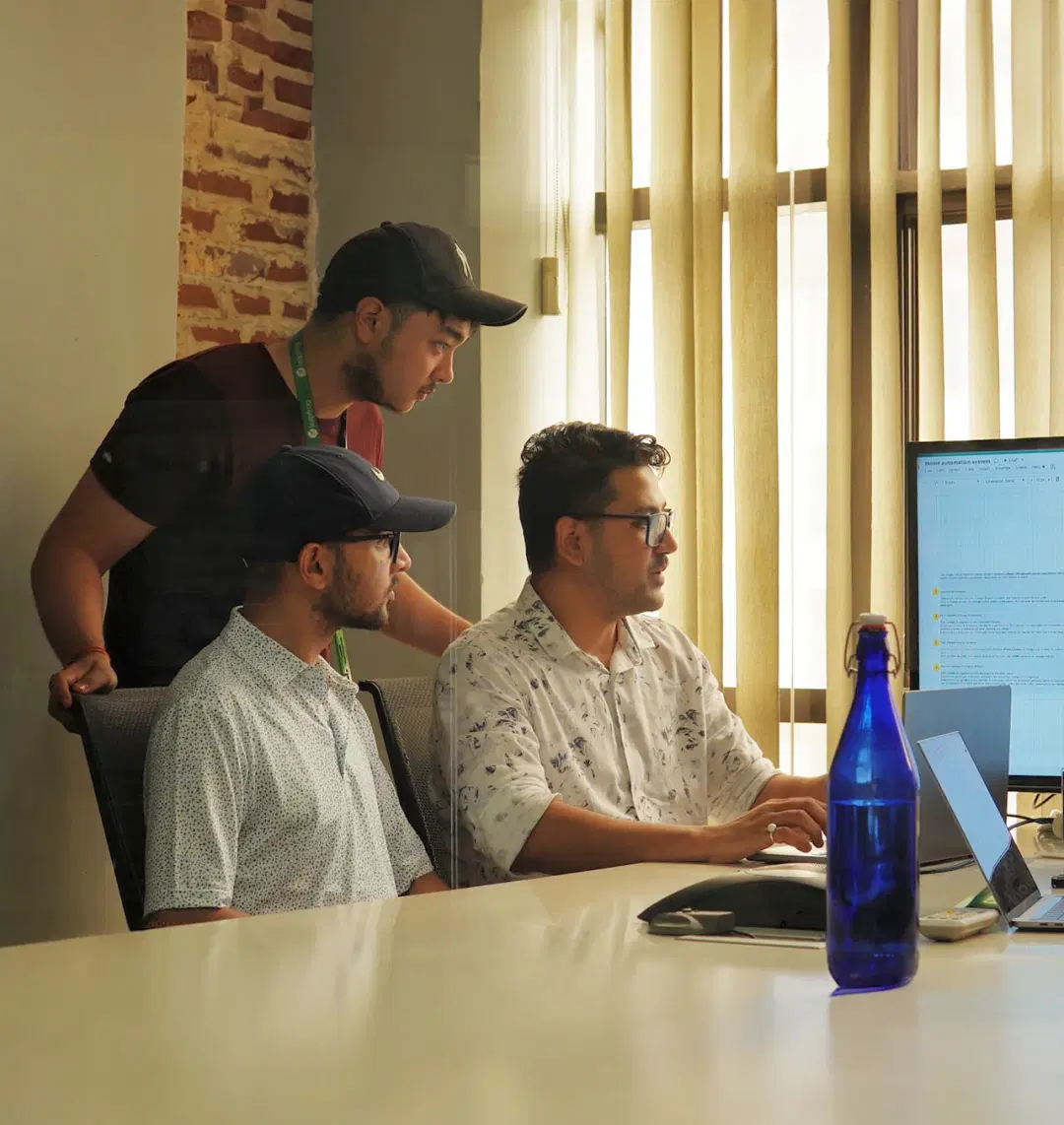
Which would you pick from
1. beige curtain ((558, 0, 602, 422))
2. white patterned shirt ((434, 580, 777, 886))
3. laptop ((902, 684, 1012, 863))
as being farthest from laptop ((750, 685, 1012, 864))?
beige curtain ((558, 0, 602, 422))

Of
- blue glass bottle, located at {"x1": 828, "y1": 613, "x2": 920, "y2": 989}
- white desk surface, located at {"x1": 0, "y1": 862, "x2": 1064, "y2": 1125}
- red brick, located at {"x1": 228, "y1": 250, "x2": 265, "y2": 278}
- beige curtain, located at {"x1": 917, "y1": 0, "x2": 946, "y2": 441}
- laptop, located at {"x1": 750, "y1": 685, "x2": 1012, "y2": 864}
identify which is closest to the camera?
white desk surface, located at {"x1": 0, "y1": 862, "x2": 1064, "y2": 1125}

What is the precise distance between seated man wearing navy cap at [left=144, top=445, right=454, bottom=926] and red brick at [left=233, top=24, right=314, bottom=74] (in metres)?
0.72

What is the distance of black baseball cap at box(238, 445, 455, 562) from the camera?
1.92 meters

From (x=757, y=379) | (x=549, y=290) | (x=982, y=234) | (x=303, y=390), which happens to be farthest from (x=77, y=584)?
(x=982, y=234)

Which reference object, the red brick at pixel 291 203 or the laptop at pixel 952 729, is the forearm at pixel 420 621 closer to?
the red brick at pixel 291 203

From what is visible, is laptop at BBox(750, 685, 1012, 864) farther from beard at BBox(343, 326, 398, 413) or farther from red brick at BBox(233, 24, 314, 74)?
red brick at BBox(233, 24, 314, 74)

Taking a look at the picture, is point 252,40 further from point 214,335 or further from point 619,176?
point 619,176

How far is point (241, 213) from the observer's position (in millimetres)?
2193

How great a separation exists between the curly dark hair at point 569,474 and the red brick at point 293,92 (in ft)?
2.15

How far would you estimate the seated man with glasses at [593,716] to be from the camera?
72.7 inches

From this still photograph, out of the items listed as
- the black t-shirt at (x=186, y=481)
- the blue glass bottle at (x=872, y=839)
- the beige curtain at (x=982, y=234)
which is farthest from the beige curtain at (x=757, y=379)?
the blue glass bottle at (x=872, y=839)

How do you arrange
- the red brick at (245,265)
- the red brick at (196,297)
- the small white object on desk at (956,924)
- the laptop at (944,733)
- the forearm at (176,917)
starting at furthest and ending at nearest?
the red brick at (245,265) < the red brick at (196,297) < the laptop at (944,733) < the forearm at (176,917) < the small white object on desk at (956,924)

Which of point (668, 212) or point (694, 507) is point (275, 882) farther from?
point (668, 212)

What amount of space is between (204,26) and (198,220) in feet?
1.12
